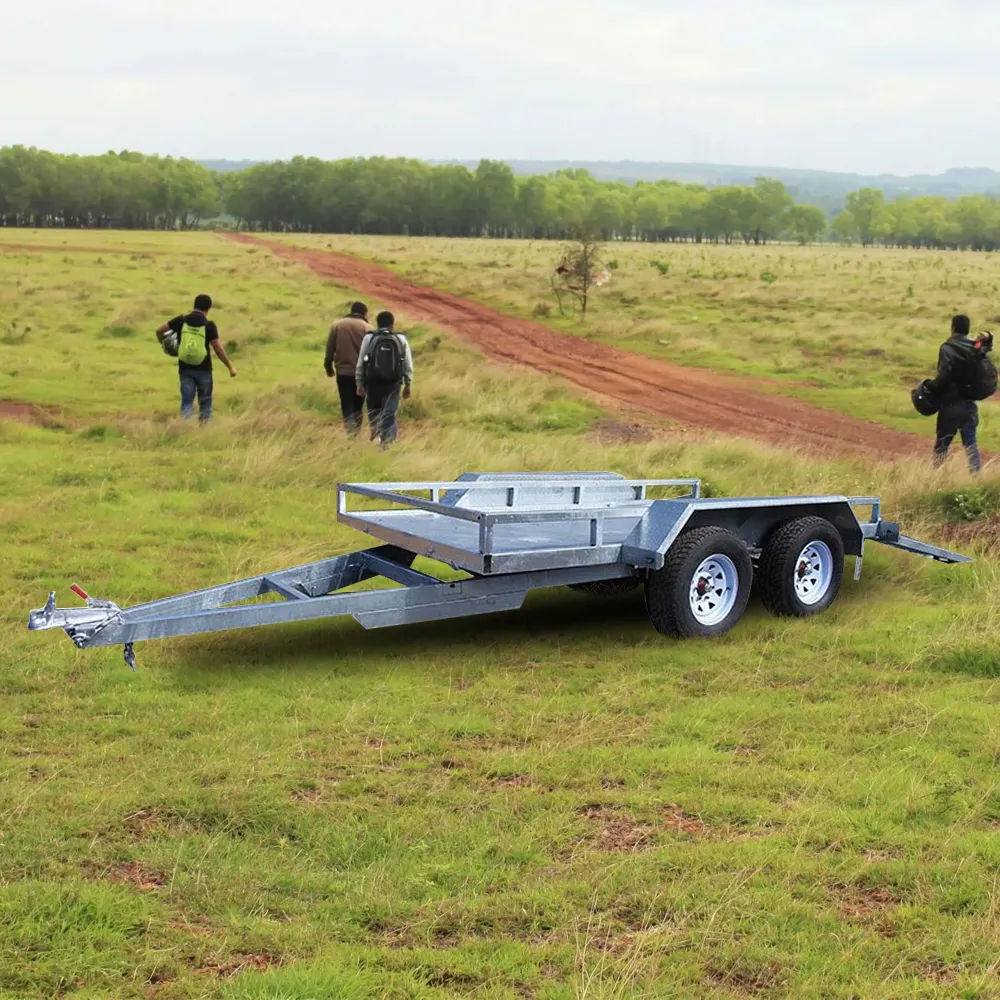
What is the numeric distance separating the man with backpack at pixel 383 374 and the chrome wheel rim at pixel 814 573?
5.95 meters

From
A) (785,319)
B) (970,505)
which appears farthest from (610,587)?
(785,319)

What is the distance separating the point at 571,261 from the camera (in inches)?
1339

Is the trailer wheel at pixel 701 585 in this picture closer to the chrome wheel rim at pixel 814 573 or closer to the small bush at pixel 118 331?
the chrome wheel rim at pixel 814 573

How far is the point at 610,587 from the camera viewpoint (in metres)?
7.62

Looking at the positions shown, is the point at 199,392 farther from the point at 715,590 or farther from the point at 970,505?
the point at 970,505

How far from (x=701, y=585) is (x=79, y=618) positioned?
3.39m

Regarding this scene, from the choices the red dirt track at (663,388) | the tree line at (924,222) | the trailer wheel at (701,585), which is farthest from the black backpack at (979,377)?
the tree line at (924,222)

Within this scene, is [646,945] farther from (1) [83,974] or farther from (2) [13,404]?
(2) [13,404]

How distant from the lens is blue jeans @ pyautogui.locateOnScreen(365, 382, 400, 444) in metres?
12.5

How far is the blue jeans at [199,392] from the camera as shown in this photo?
43.5 ft

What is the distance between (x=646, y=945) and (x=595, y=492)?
4767 mm

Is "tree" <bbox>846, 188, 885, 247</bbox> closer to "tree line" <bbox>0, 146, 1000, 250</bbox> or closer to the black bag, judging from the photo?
"tree line" <bbox>0, 146, 1000, 250</bbox>


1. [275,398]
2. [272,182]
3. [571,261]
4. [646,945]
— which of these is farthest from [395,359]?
[272,182]

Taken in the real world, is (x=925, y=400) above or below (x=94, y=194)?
below
